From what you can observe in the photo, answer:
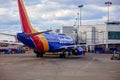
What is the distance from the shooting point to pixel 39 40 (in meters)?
45.3

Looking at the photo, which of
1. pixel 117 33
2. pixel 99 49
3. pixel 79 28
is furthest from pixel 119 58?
pixel 79 28

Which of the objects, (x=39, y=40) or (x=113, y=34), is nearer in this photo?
(x=39, y=40)

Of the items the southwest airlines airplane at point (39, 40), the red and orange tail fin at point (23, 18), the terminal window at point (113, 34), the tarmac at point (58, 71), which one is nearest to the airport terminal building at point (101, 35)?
the terminal window at point (113, 34)

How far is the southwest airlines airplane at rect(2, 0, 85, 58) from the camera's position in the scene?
43144 millimetres

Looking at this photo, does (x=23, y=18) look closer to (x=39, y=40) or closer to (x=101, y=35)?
(x=39, y=40)

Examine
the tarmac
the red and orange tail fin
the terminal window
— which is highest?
the red and orange tail fin

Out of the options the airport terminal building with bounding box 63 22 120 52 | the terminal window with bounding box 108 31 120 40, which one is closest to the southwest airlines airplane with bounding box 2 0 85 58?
the airport terminal building with bounding box 63 22 120 52

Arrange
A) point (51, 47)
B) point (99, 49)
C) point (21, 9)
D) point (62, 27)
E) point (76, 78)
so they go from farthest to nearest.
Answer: point (62, 27) → point (99, 49) → point (51, 47) → point (21, 9) → point (76, 78)

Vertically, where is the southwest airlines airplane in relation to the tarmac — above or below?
above

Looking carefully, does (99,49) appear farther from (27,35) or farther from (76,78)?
(76,78)

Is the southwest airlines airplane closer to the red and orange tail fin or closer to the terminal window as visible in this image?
the red and orange tail fin

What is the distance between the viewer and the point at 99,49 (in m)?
81.7

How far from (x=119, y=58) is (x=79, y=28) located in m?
50.7

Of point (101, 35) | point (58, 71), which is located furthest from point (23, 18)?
point (101, 35)
